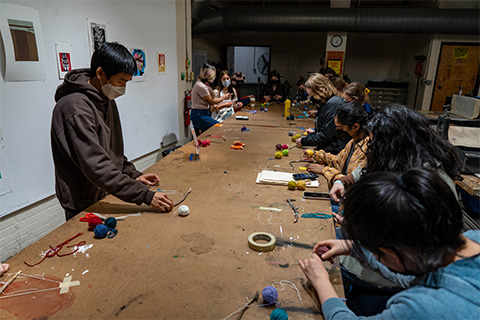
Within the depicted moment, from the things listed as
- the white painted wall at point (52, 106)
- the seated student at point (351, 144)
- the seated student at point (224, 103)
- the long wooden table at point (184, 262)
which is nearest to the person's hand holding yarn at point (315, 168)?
Result: the seated student at point (351, 144)

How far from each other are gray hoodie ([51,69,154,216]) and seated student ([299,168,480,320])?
48.3 inches

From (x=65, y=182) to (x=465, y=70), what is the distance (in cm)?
946

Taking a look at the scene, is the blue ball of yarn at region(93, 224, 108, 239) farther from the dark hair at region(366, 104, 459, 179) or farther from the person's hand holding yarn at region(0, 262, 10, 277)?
the dark hair at region(366, 104, 459, 179)

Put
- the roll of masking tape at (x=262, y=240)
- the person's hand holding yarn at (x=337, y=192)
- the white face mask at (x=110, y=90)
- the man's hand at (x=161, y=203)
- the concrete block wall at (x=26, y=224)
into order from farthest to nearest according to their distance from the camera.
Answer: the concrete block wall at (x=26, y=224) → the person's hand holding yarn at (x=337, y=192) → the white face mask at (x=110, y=90) → the man's hand at (x=161, y=203) → the roll of masking tape at (x=262, y=240)

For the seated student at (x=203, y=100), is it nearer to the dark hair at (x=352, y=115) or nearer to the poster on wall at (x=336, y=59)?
the dark hair at (x=352, y=115)

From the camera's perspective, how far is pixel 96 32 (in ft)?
10.5

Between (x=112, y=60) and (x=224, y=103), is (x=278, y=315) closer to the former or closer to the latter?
(x=112, y=60)

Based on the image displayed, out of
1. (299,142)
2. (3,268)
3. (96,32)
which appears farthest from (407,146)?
(96,32)

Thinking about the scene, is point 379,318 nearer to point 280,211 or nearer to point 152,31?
point 280,211

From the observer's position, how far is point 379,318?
87 cm

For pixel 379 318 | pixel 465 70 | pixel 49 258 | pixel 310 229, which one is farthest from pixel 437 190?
pixel 465 70

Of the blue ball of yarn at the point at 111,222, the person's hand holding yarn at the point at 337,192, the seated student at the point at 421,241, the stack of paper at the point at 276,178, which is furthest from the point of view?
the stack of paper at the point at 276,178

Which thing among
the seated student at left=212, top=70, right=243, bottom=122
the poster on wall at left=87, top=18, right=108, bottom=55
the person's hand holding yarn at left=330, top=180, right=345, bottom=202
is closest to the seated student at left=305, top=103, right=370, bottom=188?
the person's hand holding yarn at left=330, top=180, right=345, bottom=202

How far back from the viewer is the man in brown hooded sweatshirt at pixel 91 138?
5.29 feet
